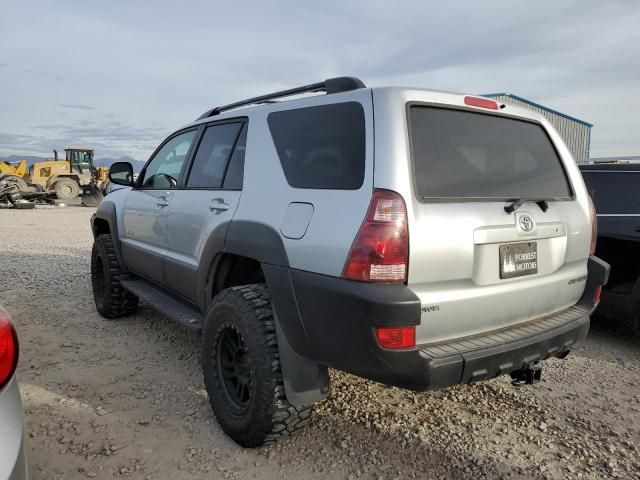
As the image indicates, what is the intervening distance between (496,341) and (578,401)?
1.50m

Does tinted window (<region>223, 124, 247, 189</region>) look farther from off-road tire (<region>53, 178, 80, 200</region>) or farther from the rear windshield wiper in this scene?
off-road tire (<region>53, 178, 80, 200</region>)

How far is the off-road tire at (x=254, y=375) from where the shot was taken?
2383 millimetres

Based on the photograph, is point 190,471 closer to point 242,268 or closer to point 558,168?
point 242,268

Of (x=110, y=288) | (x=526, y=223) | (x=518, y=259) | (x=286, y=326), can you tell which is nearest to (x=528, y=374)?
(x=518, y=259)

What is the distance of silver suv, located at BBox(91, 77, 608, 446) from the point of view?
203 cm

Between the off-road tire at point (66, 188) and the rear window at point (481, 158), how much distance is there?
74.7 ft

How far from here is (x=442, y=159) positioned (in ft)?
7.43

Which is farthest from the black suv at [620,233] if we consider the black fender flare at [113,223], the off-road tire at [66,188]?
the off-road tire at [66,188]

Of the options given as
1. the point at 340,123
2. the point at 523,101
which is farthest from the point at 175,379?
the point at 523,101

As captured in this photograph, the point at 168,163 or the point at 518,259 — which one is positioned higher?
the point at 168,163

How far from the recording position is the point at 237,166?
294 cm

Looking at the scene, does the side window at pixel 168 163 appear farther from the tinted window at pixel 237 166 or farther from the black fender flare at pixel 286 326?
the black fender flare at pixel 286 326

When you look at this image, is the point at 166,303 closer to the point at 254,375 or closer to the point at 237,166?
the point at 237,166

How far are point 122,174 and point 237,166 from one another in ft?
6.53
